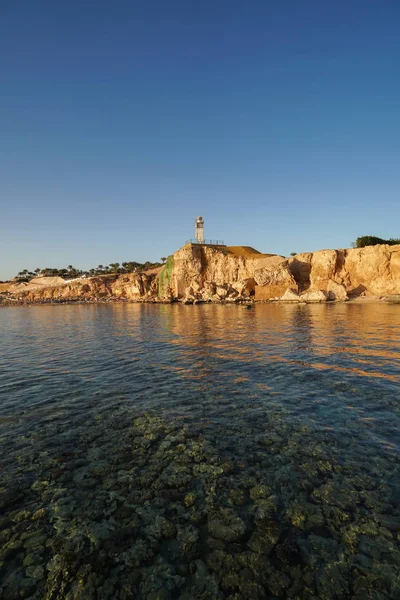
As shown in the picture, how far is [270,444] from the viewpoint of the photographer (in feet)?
26.8

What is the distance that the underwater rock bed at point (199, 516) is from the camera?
4348 mm

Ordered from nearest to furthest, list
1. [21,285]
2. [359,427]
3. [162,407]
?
[359,427] < [162,407] < [21,285]

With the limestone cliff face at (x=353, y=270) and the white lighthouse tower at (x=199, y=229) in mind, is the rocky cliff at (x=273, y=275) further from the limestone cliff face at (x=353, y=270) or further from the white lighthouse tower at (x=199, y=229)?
the white lighthouse tower at (x=199, y=229)

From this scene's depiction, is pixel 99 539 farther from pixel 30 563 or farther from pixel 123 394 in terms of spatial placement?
pixel 123 394

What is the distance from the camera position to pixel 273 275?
77188mm

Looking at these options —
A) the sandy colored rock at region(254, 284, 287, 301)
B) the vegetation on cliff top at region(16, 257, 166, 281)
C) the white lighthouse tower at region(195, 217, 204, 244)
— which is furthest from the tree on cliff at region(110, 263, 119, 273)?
the sandy colored rock at region(254, 284, 287, 301)

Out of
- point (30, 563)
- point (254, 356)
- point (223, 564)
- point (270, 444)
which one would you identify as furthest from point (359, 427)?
point (254, 356)

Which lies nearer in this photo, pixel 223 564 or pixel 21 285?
pixel 223 564

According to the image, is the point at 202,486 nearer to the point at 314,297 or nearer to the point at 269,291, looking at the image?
the point at 314,297

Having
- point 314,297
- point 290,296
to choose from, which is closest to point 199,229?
point 290,296

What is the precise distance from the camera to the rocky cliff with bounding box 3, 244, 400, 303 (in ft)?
219

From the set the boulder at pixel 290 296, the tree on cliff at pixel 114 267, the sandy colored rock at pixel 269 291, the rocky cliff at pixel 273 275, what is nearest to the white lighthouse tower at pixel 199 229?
the rocky cliff at pixel 273 275

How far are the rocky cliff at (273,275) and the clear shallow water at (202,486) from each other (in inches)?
2289

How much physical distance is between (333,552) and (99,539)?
12.9 feet
